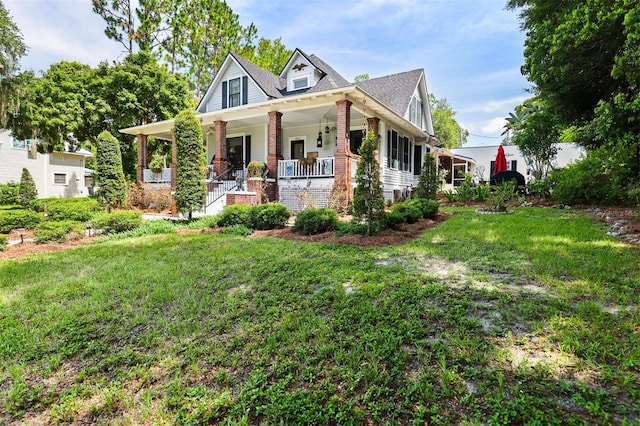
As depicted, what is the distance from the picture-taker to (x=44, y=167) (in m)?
22.5

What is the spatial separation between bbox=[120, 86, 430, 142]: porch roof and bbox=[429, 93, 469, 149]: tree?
2499cm

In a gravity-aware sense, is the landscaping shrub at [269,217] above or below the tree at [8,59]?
below

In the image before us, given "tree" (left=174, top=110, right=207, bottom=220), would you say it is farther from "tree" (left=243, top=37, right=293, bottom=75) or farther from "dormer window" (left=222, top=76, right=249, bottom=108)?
"tree" (left=243, top=37, right=293, bottom=75)

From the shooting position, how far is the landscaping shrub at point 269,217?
8039 millimetres

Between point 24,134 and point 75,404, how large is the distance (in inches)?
849

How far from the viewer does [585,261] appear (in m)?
4.09

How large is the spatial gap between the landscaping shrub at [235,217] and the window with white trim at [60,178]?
75.5 ft

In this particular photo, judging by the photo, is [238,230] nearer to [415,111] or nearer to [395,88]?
[395,88]

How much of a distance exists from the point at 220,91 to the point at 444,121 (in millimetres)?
31933

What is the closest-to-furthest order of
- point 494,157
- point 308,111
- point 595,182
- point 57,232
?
point 57,232, point 595,182, point 308,111, point 494,157

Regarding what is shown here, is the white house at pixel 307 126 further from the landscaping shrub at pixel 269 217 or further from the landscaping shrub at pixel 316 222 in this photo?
the landscaping shrub at pixel 316 222

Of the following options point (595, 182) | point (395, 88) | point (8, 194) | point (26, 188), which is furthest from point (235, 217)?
point (8, 194)

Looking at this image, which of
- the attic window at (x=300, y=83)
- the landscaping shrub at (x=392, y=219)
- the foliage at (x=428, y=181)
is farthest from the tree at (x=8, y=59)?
the foliage at (x=428, y=181)

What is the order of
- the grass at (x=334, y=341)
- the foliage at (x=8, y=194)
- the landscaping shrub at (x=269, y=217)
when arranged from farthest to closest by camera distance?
1. the foliage at (x=8, y=194)
2. the landscaping shrub at (x=269, y=217)
3. the grass at (x=334, y=341)
